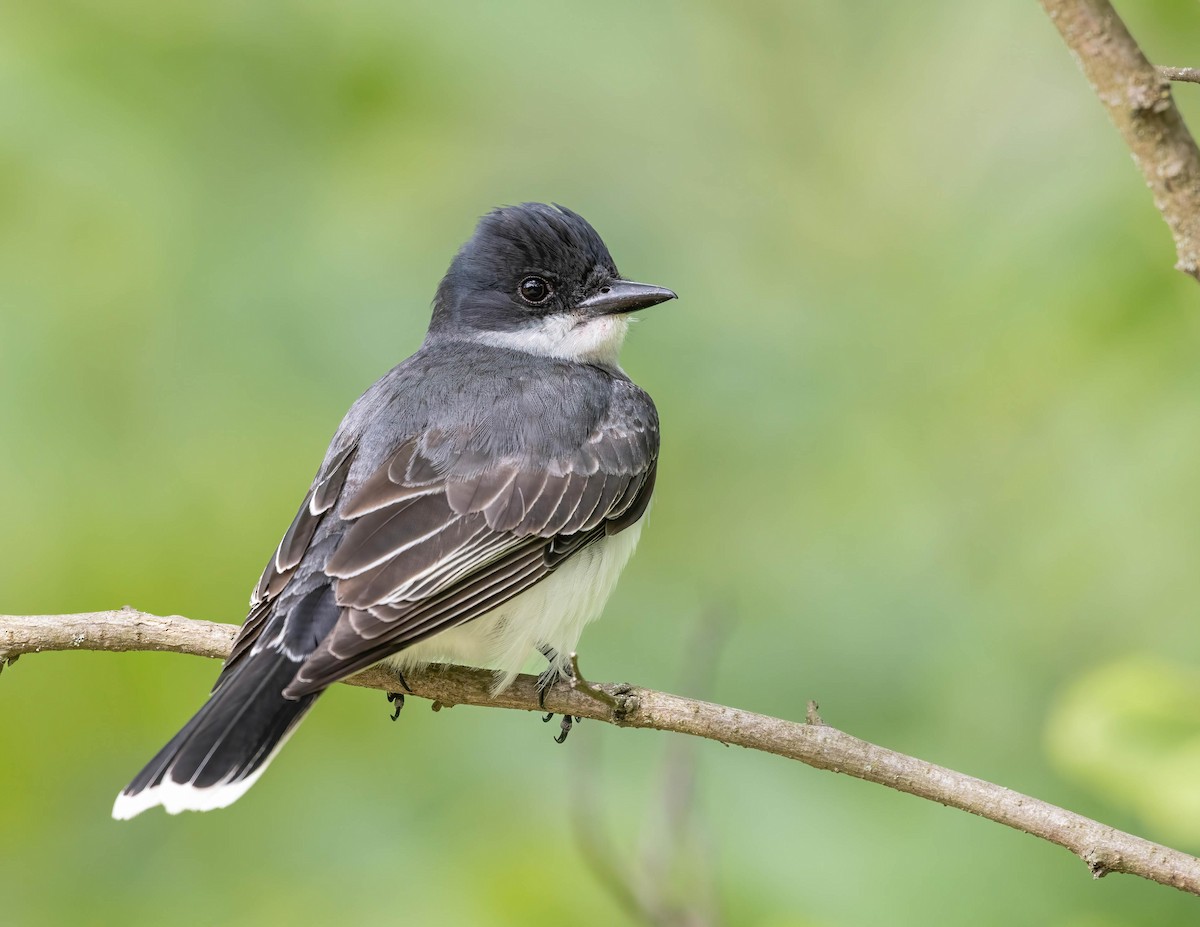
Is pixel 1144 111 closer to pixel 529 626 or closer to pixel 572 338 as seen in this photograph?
pixel 529 626

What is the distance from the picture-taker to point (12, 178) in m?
4.99

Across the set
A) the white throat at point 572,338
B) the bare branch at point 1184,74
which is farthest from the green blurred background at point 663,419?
the bare branch at point 1184,74

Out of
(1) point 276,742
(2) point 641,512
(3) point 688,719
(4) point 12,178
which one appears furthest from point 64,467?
(3) point 688,719

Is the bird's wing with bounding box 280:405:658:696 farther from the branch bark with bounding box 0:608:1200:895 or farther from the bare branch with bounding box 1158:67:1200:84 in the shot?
the bare branch with bounding box 1158:67:1200:84

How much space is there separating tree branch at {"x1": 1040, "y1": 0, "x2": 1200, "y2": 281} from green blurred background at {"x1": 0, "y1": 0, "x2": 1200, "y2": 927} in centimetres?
214

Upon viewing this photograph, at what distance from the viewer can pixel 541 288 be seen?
16.5 ft

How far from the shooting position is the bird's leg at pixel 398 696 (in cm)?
387

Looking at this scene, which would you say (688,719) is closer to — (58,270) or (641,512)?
(641,512)

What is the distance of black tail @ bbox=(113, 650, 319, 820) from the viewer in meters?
3.34

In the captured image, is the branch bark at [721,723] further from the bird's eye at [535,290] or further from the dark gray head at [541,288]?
the bird's eye at [535,290]

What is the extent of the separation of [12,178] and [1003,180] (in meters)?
3.51

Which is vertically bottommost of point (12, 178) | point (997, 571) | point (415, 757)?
point (997, 571)

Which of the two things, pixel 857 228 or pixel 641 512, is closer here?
pixel 641 512

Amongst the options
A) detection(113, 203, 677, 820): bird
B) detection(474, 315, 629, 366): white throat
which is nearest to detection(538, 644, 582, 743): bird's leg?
detection(113, 203, 677, 820): bird
